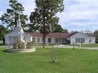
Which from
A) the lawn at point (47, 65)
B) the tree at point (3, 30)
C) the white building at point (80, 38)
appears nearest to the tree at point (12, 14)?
the tree at point (3, 30)

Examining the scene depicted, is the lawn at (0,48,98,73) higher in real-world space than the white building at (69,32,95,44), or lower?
lower

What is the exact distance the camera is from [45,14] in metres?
53.4

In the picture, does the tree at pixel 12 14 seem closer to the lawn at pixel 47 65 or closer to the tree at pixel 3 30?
the tree at pixel 3 30

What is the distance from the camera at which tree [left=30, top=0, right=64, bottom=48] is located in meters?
52.0

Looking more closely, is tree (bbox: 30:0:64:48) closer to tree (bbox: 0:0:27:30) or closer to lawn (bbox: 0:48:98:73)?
tree (bbox: 0:0:27:30)

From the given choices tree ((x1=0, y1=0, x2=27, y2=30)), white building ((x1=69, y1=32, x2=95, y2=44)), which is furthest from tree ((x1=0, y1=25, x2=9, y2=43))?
white building ((x1=69, y1=32, x2=95, y2=44))

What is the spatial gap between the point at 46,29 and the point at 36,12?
4.43 metres

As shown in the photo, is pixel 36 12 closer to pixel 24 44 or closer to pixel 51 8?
pixel 51 8

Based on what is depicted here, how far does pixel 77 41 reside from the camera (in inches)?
2886

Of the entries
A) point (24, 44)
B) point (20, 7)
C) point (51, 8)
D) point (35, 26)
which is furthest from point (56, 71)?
point (20, 7)

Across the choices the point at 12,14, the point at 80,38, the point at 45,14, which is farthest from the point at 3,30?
the point at 80,38

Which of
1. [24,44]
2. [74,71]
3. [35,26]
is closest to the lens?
[74,71]

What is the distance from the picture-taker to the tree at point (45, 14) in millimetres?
51969

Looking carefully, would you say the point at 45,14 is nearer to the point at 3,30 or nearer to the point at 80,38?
the point at 3,30
